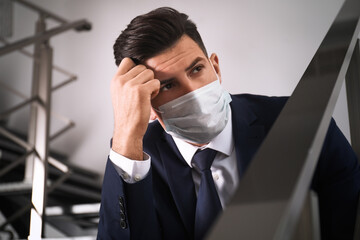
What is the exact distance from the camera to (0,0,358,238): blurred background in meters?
1.41

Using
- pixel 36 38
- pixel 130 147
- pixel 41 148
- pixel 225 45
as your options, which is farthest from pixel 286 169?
pixel 36 38

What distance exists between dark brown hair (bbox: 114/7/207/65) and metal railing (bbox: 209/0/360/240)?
59 centimetres

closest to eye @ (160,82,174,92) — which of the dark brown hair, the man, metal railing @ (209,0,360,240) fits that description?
the man

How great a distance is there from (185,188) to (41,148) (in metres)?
0.87

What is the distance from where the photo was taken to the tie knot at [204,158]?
1157mm

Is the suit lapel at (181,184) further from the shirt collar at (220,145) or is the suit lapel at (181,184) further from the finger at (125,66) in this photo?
the finger at (125,66)

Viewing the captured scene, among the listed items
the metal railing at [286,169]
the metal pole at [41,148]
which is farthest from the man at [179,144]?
the metal pole at [41,148]

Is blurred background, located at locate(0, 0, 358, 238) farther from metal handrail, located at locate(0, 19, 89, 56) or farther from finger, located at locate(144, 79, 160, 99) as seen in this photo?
finger, located at locate(144, 79, 160, 99)

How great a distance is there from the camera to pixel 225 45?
1.50 metres

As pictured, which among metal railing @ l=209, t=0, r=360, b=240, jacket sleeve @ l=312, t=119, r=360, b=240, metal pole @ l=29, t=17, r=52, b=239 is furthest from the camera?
metal pole @ l=29, t=17, r=52, b=239

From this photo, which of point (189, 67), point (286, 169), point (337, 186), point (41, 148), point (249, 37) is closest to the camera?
Result: point (286, 169)

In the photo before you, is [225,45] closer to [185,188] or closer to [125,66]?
[125,66]

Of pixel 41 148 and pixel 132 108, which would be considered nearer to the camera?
pixel 132 108

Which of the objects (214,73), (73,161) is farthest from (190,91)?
(73,161)
